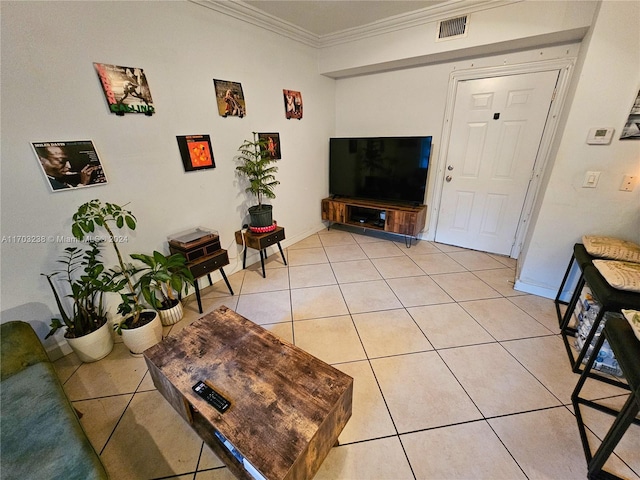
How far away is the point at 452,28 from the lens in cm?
242

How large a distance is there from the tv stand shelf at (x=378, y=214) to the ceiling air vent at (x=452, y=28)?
5.81 feet

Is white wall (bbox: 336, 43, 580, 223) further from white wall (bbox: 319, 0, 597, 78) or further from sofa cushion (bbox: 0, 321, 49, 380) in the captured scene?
sofa cushion (bbox: 0, 321, 49, 380)

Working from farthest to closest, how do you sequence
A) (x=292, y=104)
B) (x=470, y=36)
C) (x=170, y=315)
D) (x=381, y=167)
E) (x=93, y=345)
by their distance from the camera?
1. (x=381, y=167)
2. (x=292, y=104)
3. (x=470, y=36)
4. (x=170, y=315)
5. (x=93, y=345)

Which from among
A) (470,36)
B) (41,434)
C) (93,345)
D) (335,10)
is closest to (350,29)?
(335,10)

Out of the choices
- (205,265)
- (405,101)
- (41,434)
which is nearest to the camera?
(41,434)

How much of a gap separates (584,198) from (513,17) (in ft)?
5.45

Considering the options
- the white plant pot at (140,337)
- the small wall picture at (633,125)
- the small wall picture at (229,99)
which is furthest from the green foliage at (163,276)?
the small wall picture at (633,125)

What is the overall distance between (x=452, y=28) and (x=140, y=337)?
3.74 m

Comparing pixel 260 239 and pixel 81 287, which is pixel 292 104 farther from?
pixel 81 287

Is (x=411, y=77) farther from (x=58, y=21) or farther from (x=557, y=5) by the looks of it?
(x=58, y=21)

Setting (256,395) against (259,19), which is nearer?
(256,395)

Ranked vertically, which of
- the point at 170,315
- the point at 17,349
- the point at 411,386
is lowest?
the point at 411,386

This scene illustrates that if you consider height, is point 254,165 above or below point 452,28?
below

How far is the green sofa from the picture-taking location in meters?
0.81
